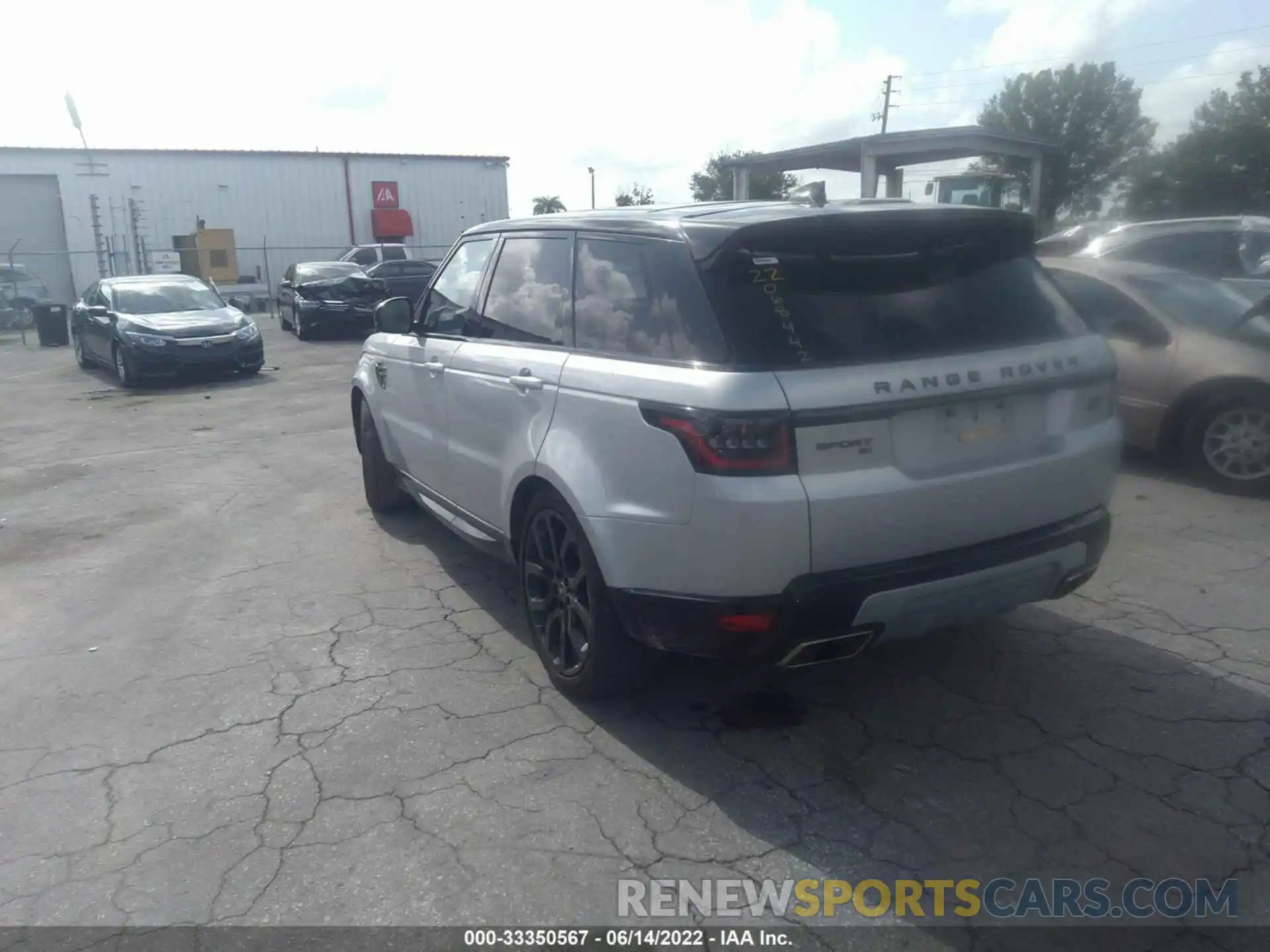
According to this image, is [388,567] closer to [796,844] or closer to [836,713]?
[836,713]

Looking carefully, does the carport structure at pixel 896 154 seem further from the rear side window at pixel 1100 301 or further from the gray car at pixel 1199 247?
the rear side window at pixel 1100 301

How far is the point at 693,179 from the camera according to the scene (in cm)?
4809

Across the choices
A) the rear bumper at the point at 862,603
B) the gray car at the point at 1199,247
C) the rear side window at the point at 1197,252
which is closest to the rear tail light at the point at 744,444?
the rear bumper at the point at 862,603

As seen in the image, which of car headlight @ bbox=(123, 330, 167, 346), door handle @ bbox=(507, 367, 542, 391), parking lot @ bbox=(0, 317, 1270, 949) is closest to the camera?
parking lot @ bbox=(0, 317, 1270, 949)

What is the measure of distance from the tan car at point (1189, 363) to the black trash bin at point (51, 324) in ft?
70.8

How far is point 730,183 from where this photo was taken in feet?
114

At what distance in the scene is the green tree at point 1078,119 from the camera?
39.1 m

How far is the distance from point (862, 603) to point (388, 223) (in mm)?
38910

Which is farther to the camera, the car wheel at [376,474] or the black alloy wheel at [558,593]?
the car wheel at [376,474]

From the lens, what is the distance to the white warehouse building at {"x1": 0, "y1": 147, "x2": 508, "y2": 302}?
35.5 meters

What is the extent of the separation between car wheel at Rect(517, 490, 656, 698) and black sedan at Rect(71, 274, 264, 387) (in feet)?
38.9

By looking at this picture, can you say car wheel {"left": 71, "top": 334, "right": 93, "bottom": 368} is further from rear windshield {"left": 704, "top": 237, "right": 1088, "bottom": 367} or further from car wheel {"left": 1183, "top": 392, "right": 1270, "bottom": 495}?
rear windshield {"left": 704, "top": 237, "right": 1088, "bottom": 367}

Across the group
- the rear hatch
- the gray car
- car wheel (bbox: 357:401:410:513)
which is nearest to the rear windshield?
the rear hatch

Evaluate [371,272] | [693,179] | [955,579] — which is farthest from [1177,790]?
[693,179]
